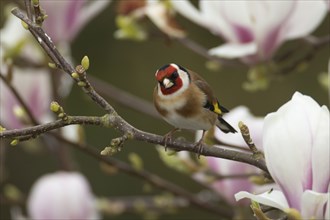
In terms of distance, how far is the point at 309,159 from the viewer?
488 mm

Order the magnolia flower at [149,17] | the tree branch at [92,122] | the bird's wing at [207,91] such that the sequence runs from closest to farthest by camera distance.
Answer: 1. the tree branch at [92,122]
2. the bird's wing at [207,91]
3. the magnolia flower at [149,17]

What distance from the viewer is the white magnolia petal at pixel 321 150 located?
476 millimetres

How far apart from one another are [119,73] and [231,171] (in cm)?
119

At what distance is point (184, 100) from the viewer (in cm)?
58

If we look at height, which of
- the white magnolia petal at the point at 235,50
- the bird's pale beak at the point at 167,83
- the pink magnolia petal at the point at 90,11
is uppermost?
the pink magnolia petal at the point at 90,11

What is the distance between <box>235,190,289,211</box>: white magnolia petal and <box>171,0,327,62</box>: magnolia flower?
0.77ft

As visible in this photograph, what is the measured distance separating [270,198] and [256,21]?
0.93ft

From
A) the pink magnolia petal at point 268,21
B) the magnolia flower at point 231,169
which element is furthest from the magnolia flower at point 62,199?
the pink magnolia petal at point 268,21

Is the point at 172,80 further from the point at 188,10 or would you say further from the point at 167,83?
the point at 188,10

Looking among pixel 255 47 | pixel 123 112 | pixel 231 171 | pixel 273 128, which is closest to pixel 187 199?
pixel 231 171

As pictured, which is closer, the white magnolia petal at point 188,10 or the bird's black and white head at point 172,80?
the bird's black and white head at point 172,80

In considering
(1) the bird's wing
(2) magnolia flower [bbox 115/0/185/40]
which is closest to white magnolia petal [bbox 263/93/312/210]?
(1) the bird's wing

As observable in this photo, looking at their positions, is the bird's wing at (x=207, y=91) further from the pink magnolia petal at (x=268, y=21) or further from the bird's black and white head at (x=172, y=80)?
the pink magnolia petal at (x=268, y=21)

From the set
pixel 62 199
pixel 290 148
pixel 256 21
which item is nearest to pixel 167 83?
pixel 290 148
